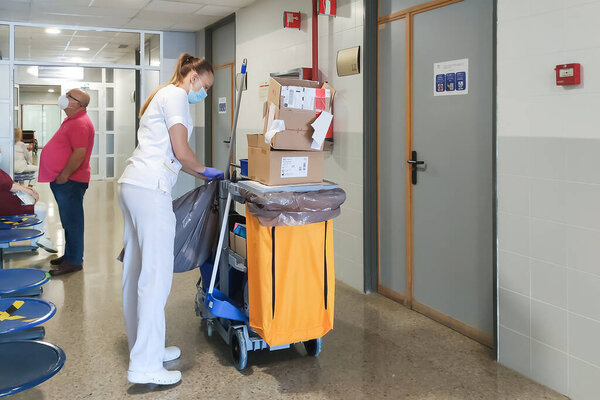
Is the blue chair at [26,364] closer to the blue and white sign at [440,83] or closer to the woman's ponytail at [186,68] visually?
the woman's ponytail at [186,68]

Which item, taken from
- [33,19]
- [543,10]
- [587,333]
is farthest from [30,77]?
[587,333]

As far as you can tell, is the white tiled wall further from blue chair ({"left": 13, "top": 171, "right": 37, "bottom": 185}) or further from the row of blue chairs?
blue chair ({"left": 13, "top": 171, "right": 37, "bottom": 185})

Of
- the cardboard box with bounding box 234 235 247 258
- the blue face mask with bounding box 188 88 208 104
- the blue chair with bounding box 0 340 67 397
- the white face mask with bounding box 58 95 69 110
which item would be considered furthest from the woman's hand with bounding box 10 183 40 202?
the blue chair with bounding box 0 340 67 397

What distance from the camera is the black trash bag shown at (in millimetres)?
2912

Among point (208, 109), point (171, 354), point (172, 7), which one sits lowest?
point (171, 354)

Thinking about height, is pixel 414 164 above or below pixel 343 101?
below

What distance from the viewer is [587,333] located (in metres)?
2.35

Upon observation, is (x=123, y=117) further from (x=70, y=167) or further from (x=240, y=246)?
(x=240, y=246)

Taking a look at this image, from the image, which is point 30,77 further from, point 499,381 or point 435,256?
point 499,381

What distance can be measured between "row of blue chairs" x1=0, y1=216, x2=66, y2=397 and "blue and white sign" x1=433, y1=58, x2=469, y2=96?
2.55m

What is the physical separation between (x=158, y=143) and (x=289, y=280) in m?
0.92

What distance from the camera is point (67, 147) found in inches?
Result: 178

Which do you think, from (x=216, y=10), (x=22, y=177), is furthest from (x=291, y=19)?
(x=22, y=177)

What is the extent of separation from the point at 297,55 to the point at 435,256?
2.44 m
